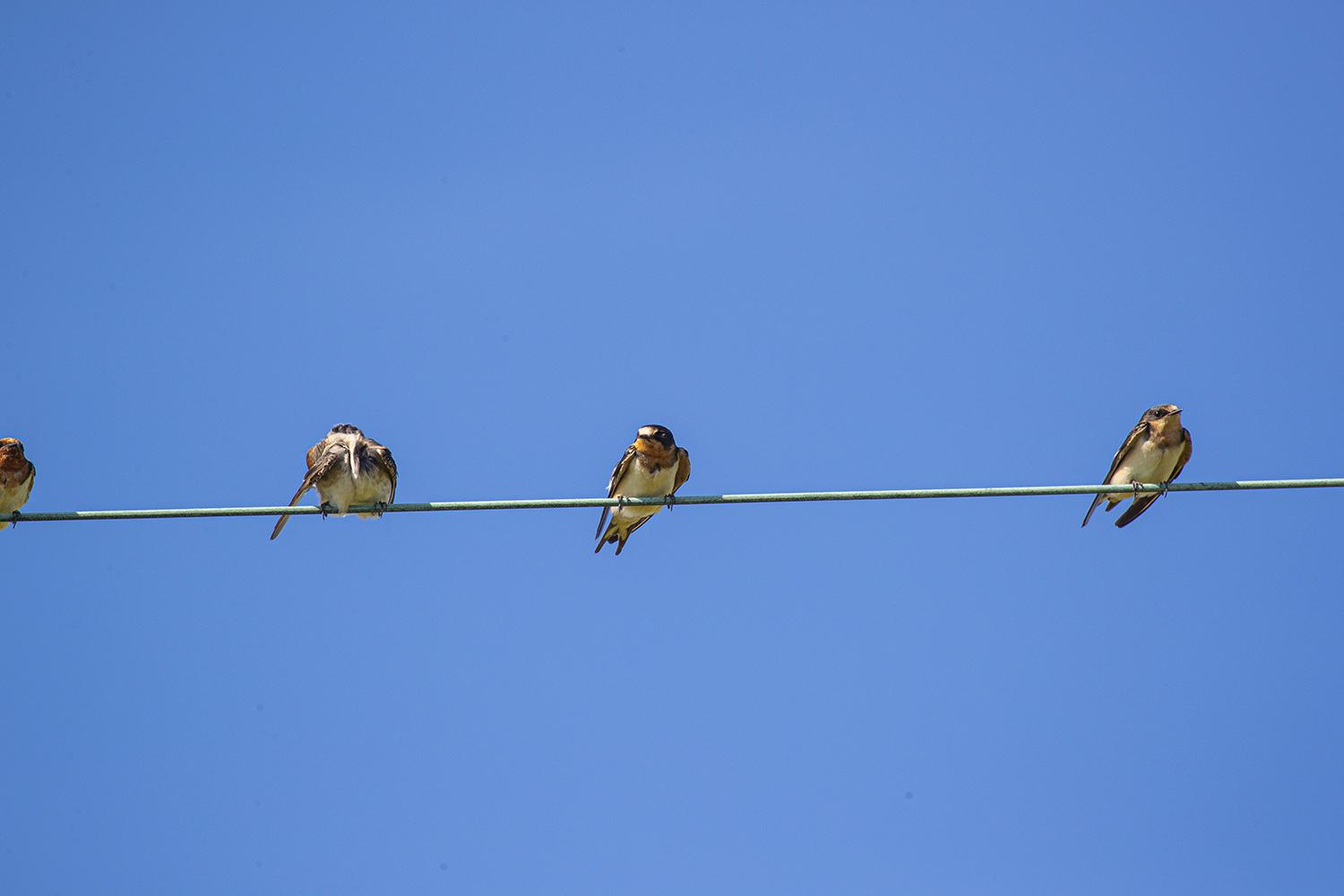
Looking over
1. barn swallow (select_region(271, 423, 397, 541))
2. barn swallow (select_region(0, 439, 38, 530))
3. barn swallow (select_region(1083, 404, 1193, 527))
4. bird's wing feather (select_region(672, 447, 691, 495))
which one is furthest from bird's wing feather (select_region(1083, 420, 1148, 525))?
barn swallow (select_region(0, 439, 38, 530))

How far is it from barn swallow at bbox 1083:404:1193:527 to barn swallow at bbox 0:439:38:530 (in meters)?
9.27

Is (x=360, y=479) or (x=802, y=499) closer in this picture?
(x=802, y=499)

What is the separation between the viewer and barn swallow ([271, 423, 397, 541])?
14500 millimetres

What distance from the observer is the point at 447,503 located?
11.4 meters

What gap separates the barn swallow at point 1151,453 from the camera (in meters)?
15.3

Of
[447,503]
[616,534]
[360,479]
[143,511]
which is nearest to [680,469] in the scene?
[616,534]

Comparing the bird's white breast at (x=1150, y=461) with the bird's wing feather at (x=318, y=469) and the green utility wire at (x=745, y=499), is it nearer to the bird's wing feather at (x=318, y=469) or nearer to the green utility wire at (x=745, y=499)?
the green utility wire at (x=745, y=499)

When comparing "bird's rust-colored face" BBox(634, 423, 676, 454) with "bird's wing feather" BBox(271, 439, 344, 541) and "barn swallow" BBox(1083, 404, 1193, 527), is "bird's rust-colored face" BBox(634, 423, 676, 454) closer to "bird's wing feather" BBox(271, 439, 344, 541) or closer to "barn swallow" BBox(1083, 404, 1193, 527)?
"bird's wing feather" BBox(271, 439, 344, 541)

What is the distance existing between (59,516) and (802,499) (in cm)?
489

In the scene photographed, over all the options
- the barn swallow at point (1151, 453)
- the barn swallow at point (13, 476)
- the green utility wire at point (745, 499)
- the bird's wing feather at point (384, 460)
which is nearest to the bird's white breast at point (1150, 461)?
the barn swallow at point (1151, 453)

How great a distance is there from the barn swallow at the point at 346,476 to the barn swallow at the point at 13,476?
2.81 metres

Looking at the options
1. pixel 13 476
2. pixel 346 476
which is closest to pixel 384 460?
pixel 346 476

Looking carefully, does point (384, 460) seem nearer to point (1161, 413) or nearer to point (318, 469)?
point (318, 469)

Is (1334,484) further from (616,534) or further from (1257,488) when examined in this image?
(616,534)
